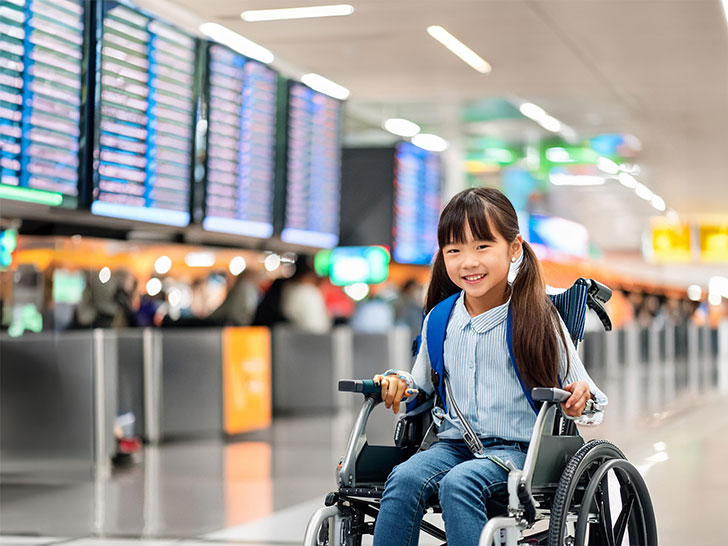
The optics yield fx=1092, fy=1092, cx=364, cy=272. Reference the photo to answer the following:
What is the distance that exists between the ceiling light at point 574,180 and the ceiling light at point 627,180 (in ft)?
0.83

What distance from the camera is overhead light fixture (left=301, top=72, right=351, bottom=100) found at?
8.25 m

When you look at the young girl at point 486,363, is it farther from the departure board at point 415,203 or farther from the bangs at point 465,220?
the departure board at point 415,203

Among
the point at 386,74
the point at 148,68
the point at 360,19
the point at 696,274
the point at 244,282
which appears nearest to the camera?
the point at 360,19

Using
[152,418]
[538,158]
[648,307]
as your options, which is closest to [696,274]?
[648,307]

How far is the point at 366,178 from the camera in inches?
452

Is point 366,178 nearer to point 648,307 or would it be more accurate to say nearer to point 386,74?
point 386,74

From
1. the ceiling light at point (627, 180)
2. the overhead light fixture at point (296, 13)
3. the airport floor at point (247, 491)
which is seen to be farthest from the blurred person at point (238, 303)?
the ceiling light at point (627, 180)

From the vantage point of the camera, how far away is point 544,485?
2840mm

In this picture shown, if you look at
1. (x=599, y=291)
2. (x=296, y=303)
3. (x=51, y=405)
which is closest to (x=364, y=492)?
(x=599, y=291)

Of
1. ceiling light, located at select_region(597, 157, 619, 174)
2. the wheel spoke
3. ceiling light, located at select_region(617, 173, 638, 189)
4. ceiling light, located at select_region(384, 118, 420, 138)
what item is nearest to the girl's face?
the wheel spoke

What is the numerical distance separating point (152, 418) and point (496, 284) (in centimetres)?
560

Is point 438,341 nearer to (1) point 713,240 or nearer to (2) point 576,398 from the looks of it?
(2) point 576,398

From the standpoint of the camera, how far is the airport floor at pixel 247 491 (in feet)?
15.4

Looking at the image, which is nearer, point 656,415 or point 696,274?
point 656,415
